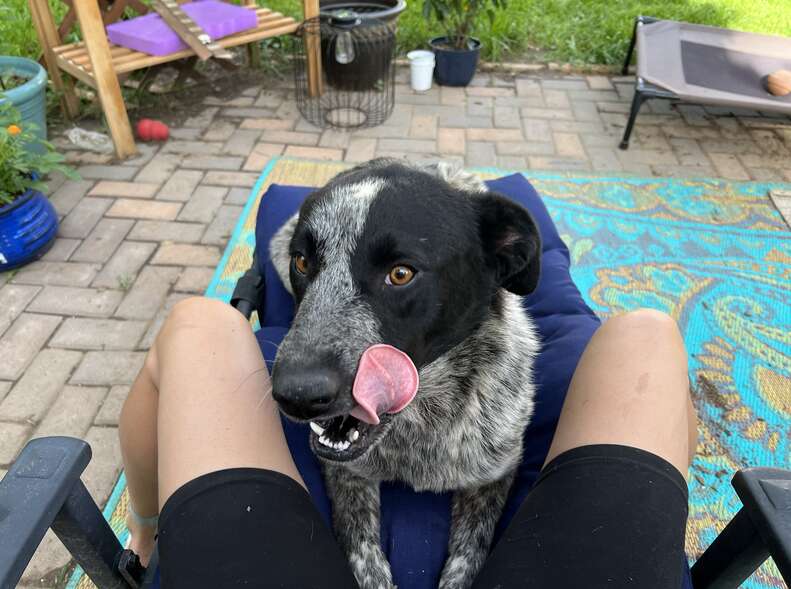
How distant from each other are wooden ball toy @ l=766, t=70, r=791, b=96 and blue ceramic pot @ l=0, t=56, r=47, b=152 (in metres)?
5.35

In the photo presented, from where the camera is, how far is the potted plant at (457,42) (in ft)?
17.5

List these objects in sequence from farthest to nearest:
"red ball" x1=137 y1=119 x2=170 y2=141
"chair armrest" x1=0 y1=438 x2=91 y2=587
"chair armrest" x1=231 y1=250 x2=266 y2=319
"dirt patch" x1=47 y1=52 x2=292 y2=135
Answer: "dirt patch" x1=47 y1=52 x2=292 y2=135 < "red ball" x1=137 y1=119 x2=170 y2=141 < "chair armrest" x1=231 y1=250 x2=266 y2=319 < "chair armrest" x1=0 y1=438 x2=91 y2=587

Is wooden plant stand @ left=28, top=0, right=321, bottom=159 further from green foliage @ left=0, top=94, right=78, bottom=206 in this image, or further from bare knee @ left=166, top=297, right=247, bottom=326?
bare knee @ left=166, top=297, right=247, bottom=326

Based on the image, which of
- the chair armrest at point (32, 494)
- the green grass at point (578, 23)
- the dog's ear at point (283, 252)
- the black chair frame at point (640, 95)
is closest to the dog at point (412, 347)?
the chair armrest at point (32, 494)

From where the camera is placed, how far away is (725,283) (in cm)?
334

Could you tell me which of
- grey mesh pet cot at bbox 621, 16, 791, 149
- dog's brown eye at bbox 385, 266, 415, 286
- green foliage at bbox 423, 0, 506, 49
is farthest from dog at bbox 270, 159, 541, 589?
green foliage at bbox 423, 0, 506, 49

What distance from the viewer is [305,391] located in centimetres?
125

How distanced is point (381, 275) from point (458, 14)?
4.77 metres

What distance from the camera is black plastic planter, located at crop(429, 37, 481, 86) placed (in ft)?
18.2

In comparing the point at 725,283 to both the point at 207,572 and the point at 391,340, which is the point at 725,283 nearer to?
the point at 391,340

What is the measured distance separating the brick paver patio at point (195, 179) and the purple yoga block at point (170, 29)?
697 millimetres

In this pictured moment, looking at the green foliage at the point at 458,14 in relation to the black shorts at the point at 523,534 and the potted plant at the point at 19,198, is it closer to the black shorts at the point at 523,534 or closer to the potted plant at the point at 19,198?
the potted plant at the point at 19,198

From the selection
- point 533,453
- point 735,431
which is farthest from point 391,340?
point 735,431

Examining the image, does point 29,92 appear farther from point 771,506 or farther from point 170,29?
point 771,506
